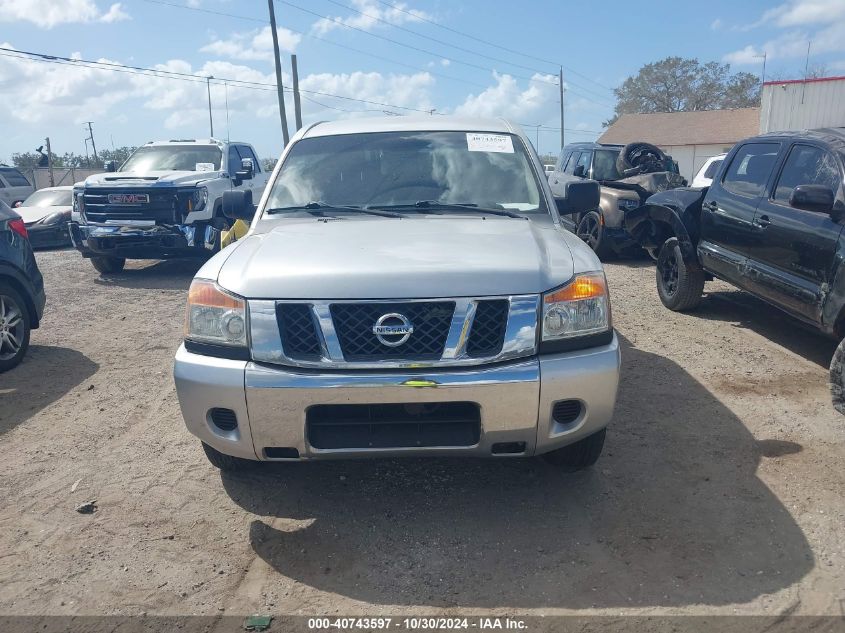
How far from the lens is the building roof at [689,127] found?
44.6 meters

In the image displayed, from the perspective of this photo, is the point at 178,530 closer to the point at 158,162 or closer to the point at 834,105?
the point at 158,162

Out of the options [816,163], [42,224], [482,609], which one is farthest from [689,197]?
[42,224]

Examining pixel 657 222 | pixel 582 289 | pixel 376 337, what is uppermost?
pixel 582 289

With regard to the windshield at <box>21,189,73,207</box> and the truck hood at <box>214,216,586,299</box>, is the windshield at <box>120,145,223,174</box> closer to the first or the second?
the windshield at <box>21,189,73,207</box>

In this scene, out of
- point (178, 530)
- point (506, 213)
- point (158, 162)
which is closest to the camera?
point (178, 530)

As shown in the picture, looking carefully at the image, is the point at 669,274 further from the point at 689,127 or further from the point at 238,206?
the point at 689,127

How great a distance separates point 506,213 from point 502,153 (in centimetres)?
62

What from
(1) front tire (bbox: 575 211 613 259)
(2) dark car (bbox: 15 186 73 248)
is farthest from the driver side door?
(2) dark car (bbox: 15 186 73 248)

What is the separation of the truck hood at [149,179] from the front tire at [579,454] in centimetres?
816

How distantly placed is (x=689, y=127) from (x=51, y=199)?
4292 centimetres

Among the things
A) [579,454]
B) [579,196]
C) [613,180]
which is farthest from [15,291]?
[613,180]

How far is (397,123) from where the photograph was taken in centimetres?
475

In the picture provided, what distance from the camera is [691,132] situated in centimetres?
4644

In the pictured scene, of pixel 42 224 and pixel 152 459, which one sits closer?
pixel 152 459
